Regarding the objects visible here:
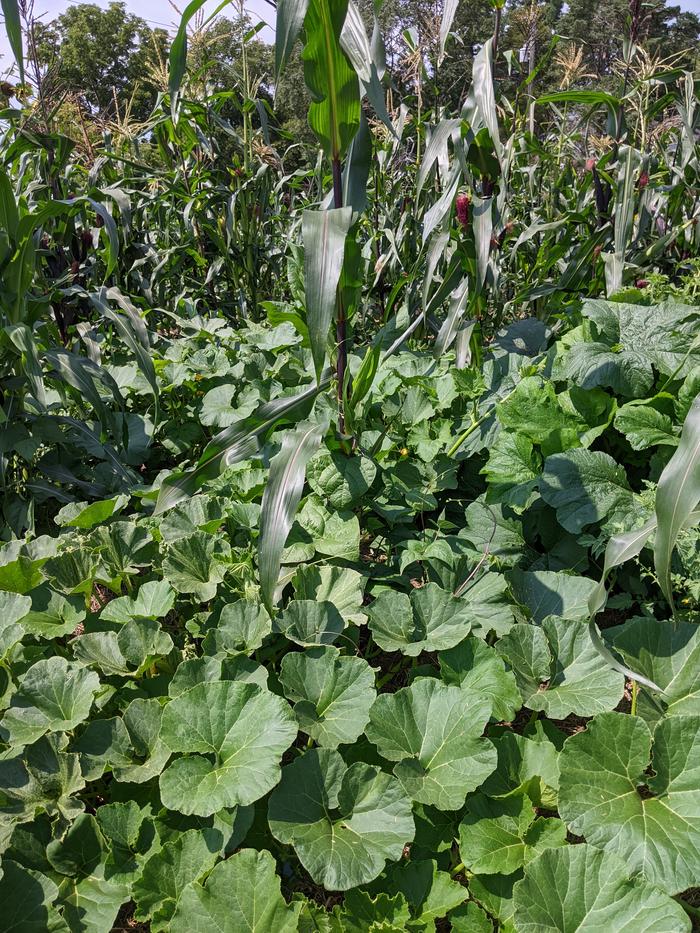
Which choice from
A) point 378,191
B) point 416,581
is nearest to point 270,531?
point 416,581

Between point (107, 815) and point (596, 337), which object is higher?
point (596, 337)

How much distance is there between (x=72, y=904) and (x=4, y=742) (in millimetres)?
338

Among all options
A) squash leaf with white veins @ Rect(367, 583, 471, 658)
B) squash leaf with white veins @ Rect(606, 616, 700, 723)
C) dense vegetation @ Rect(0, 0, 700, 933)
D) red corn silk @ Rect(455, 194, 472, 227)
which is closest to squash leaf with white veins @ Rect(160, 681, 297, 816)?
dense vegetation @ Rect(0, 0, 700, 933)

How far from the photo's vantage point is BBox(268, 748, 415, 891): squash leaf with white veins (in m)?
0.97

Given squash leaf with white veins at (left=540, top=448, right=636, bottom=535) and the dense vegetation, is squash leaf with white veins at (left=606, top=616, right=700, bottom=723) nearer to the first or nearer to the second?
the dense vegetation

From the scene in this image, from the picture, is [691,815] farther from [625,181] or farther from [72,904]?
[625,181]

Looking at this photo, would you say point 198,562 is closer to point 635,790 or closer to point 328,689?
point 328,689

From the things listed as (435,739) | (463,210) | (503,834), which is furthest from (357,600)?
(463,210)

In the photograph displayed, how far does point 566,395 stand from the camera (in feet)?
5.71

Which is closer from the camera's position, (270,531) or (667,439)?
(270,531)

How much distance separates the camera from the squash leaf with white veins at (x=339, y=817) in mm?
967

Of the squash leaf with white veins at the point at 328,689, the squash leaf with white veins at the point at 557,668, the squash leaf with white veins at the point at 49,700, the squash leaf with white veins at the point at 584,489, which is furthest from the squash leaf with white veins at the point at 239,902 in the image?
the squash leaf with white veins at the point at 584,489

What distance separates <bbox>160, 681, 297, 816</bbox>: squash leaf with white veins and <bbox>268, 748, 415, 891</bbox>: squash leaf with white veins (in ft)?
0.19

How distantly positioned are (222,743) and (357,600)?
405mm
